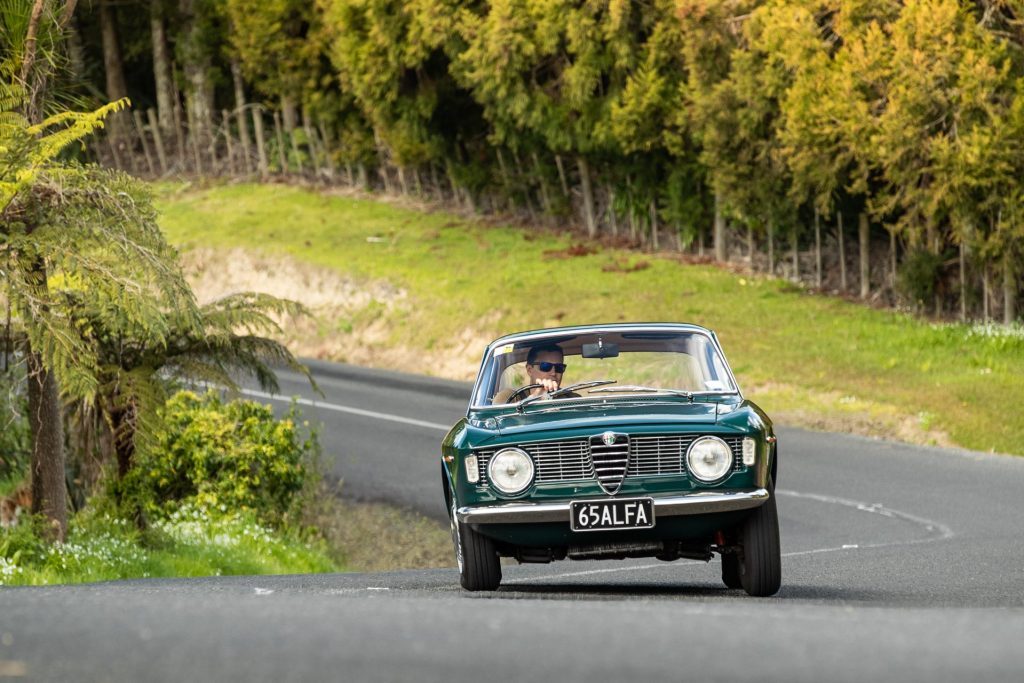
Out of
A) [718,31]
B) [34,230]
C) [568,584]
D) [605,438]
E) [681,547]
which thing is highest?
[718,31]

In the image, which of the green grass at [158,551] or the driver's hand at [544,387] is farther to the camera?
the green grass at [158,551]

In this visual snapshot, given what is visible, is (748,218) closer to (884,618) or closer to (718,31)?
(718,31)

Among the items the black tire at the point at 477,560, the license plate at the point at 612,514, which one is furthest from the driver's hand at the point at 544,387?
the license plate at the point at 612,514

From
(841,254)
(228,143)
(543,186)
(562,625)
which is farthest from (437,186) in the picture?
(562,625)

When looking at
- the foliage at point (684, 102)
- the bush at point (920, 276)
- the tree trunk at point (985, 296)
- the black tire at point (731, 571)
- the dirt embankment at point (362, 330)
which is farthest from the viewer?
the bush at point (920, 276)

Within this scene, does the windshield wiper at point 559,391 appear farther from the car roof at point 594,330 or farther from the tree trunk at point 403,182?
the tree trunk at point 403,182

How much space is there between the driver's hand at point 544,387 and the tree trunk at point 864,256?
2077 centimetres

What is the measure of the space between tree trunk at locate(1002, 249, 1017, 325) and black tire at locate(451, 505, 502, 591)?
18456mm

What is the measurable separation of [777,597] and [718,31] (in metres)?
23.1

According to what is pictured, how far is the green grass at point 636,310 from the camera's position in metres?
A: 22.5

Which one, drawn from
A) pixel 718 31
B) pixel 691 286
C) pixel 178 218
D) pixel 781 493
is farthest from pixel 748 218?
pixel 178 218

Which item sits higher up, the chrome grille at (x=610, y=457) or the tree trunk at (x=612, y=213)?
the chrome grille at (x=610, y=457)

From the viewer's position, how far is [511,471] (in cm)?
888

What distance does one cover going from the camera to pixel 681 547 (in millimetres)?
9367
